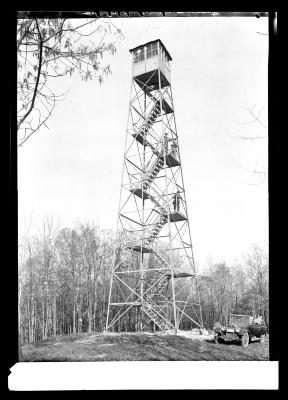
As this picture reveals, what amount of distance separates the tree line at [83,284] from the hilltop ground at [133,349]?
161mm

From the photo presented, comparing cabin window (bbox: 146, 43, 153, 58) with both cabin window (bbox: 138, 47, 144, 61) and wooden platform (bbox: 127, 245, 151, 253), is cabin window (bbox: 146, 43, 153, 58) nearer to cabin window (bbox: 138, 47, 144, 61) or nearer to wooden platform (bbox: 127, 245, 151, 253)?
cabin window (bbox: 138, 47, 144, 61)

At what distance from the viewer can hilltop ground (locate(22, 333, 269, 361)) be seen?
5.12 metres

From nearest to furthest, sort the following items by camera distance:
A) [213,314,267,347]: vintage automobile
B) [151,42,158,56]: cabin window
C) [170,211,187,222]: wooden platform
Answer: [213,314,267,347]: vintage automobile → [151,42,158,56]: cabin window → [170,211,187,222]: wooden platform

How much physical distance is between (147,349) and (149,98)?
3.66m

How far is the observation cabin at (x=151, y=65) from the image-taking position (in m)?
5.32

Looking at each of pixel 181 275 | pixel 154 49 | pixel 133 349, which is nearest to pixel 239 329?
pixel 181 275

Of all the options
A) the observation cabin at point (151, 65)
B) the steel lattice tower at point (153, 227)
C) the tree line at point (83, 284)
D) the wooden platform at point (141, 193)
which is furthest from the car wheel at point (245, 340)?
the observation cabin at point (151, 65)

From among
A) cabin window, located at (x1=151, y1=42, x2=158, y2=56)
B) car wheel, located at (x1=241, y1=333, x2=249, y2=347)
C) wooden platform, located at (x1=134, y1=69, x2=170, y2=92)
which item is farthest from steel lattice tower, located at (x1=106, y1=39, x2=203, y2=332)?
car wheel, located at (x1=241, y1=333, x2=249, y2=347)

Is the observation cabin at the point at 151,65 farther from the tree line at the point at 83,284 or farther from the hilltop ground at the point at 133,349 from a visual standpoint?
the hilltop ground at the point at 133,349

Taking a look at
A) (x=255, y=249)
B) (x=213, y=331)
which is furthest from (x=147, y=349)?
(x=255, y=249)

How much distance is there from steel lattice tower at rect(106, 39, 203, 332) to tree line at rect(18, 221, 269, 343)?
6.7 inches

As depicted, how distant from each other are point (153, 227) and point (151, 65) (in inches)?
92.4

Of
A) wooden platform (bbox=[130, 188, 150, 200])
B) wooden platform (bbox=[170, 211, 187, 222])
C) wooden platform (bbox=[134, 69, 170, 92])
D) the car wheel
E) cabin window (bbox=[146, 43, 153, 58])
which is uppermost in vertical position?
cabin window (bbox=[146, 43, 153, 58])

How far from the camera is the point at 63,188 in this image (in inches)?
219
